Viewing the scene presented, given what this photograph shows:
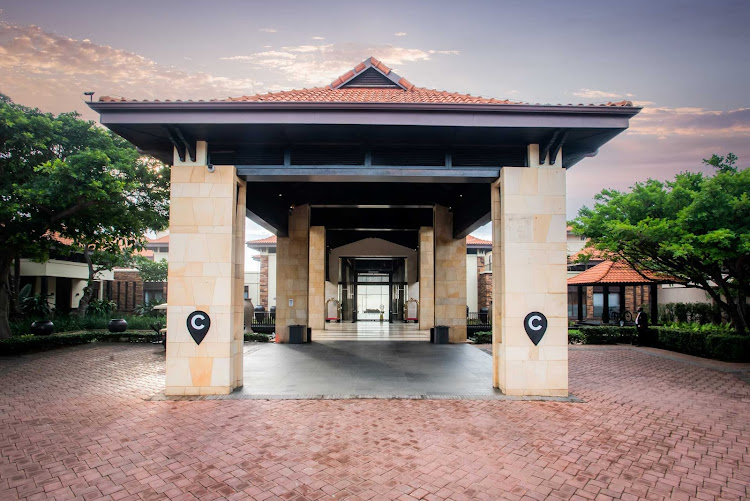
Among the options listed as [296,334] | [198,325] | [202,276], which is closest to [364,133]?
[202,276]

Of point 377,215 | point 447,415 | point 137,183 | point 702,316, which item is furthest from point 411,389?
point 702,316

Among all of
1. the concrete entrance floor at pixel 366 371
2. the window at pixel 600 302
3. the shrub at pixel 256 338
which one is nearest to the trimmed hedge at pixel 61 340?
the shrub at pixel 256 338

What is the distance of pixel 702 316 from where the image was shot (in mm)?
19484

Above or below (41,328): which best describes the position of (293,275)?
above

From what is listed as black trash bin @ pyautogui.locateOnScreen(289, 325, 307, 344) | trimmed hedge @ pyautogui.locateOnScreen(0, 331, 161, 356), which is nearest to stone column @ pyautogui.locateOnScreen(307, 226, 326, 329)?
black trash bin @ pyautogui.locateOnScreen(289, 325, 307, 344)

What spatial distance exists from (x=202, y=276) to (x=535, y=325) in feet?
21.3

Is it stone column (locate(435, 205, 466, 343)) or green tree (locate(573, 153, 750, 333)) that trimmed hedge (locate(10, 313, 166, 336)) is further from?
green tree (locate(573, 153, 750, 333))

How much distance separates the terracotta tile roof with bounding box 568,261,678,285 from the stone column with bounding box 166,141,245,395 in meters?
15.8

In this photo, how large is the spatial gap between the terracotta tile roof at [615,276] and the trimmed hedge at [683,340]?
2186mm

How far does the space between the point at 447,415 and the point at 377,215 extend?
13.6 meters

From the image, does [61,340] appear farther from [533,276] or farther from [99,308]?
[533,276]

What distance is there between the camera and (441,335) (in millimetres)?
16906

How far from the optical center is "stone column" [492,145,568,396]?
826 centimetres

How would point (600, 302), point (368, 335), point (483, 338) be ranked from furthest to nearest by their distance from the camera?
point (600, 302), point (368, 335), point (483, 338)
